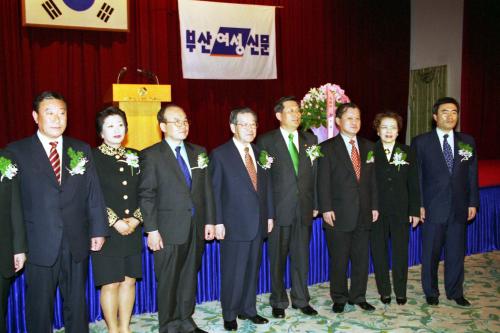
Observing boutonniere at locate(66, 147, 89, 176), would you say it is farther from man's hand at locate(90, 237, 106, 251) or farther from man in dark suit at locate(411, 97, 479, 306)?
man in dark suit at locate(411, 97, 479, 306)

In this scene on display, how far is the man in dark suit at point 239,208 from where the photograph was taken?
355 centimetres

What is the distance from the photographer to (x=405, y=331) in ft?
11.7

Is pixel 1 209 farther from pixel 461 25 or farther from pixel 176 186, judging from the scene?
pixel 461 25

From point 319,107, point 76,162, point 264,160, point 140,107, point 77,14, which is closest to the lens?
point 76,162

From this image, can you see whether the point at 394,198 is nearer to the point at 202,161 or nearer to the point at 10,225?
the point at 202,161

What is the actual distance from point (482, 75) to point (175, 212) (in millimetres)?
8317


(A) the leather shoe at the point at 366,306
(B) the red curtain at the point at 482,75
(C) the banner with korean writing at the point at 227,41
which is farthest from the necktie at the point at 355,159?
(B) the red curtain at the point at 482,75

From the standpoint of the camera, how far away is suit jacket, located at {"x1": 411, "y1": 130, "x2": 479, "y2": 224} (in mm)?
4012

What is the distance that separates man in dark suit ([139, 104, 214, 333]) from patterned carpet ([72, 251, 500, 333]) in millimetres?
406

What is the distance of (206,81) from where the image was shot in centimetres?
816

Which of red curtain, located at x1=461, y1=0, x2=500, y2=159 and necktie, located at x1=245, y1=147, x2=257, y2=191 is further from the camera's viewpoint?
red curtain, located at x1=461, y1=0, x2=500, y2=159

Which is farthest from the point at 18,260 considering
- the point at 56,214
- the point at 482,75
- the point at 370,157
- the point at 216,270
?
the point at 482,75

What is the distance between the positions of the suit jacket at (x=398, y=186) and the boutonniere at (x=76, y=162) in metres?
2.24

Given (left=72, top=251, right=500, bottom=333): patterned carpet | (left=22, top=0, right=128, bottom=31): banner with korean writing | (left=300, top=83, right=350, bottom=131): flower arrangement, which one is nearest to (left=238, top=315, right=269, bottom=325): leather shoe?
(left=72, top=251, right=500, bottom=333): patterned carpet
